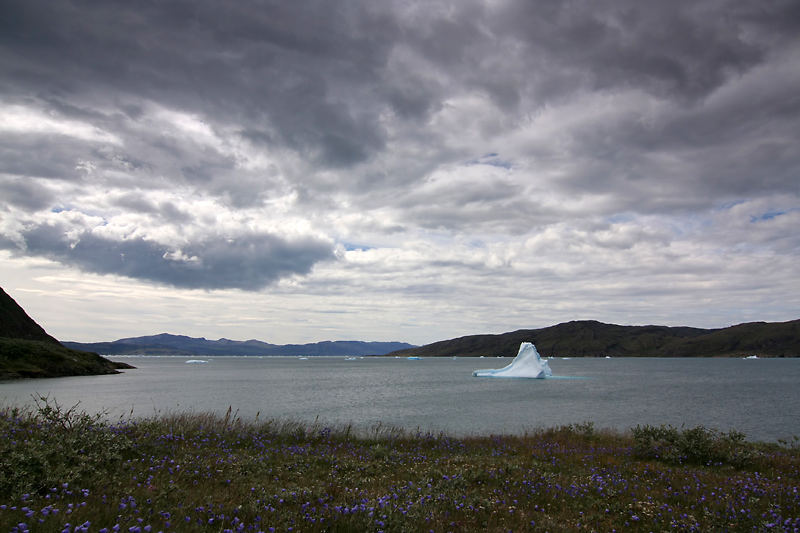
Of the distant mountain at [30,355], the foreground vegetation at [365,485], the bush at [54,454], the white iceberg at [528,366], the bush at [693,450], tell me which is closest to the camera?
the foreground vegetation at [365,485]

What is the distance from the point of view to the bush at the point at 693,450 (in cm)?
1560

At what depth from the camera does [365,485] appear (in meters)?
11.0

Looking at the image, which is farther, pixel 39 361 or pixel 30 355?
pixel 30 355

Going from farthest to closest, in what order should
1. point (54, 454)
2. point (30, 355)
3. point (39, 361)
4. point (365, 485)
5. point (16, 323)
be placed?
point (16, 323) < point (30, 355) < point (39, 361) < point (365, 485) < point (54, 454)

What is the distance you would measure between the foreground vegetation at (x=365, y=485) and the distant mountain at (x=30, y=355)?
109 m

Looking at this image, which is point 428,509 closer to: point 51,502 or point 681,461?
point 51,502

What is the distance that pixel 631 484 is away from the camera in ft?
40.2

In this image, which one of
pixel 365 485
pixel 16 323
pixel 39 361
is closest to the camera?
pixel 365 485

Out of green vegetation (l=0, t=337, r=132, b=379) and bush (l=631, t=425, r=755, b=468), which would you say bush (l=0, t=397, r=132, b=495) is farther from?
green vegetation (l=0, t=337, r=132, b=379)

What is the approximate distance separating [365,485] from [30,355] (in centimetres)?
13226

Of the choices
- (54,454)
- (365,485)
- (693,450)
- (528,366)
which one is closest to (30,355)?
(528,366)

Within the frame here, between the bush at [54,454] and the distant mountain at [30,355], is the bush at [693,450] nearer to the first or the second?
the bush at [54,454]

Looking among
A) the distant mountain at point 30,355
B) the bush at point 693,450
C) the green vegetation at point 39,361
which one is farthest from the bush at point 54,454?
the distant mountain at point 30,355

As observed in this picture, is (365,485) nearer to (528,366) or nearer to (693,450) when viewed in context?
(693,450)
